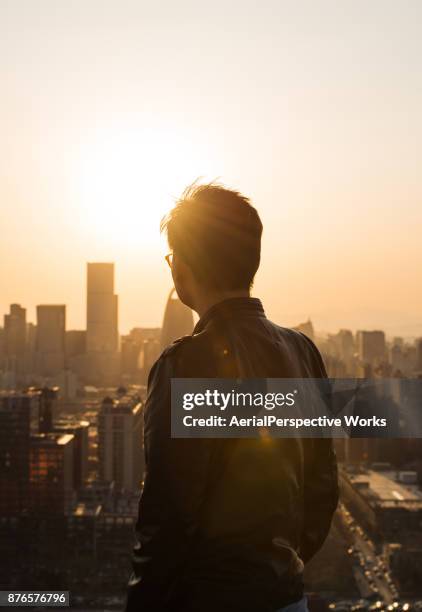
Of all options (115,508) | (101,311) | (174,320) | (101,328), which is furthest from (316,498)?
(101,328)

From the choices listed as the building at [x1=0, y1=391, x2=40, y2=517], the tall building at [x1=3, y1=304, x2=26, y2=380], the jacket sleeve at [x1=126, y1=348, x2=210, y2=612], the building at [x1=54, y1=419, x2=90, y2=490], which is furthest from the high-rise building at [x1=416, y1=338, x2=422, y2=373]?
the jacket sleeve at [x1=126, y1=348, x2=210, y2=612]

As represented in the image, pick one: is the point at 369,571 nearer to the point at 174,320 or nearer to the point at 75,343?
the point at 174,320

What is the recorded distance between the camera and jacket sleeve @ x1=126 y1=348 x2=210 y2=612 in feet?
1.72

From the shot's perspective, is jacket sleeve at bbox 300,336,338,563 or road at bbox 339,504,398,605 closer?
jacket sleeve at bbox 300,336,338,563

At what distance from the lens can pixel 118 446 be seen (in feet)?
28.0

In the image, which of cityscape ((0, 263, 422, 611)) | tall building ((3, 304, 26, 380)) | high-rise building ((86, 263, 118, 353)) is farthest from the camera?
high-rise building ((86, 263, 118, 353))

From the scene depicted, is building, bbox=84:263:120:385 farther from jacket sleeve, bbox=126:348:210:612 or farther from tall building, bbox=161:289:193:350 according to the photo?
jacket sleeve, bbox=126:348:210:612

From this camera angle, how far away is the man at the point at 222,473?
20.7 inches

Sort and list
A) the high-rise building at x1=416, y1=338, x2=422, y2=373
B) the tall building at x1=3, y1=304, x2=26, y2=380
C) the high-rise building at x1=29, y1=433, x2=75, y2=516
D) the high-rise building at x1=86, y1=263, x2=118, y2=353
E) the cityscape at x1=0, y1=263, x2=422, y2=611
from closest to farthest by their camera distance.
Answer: the cityscape at x1=0, y1=263, x2=422, y2=611
the high-rise building at x1=29, y1=433, x2=75, y2=516
the high-rise building at x1=416, y1=338, x2=422, y2=373
the tall building at x1=3, y1=304, x2=26, y2=380
the high-rise building at x1=86, y1=263, x2=118, y2=353

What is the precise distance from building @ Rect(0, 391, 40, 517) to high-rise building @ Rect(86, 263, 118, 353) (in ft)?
35.3

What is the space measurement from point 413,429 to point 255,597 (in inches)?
76.5

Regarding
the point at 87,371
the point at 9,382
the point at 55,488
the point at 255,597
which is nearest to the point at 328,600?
the point at 55,488

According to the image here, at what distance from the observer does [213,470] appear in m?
0.54

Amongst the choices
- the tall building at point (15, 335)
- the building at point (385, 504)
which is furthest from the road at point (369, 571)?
the tall building at point (15, 335)
